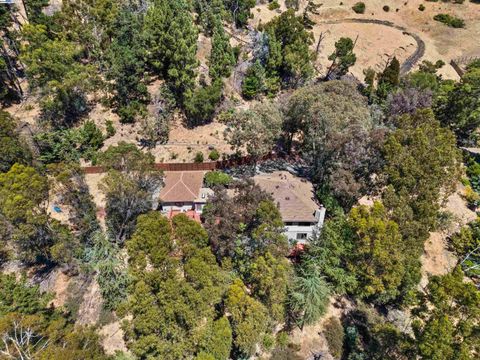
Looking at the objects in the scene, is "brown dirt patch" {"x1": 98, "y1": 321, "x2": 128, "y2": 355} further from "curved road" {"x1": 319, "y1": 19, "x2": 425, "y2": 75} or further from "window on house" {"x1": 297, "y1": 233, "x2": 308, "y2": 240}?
"curved road" {"x1": 319, "y1": 19, "x2": 425, "y2": 75}

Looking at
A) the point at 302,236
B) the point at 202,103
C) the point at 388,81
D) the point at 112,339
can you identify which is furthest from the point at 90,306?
the point at 388,81

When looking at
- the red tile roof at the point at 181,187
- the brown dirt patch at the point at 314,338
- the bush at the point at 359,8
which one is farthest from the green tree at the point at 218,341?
the bush at the point at 359,8

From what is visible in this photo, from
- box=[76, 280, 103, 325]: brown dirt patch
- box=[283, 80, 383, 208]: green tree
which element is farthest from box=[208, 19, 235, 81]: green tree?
box=[76, 280, 103, 325]: brown dirt patch

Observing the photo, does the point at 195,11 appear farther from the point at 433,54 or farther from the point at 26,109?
the point at 433,54

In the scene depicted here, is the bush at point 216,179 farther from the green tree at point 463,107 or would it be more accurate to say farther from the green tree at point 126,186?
the green tree at point 463,107

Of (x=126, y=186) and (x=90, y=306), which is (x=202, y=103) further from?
(x=90, y=306)

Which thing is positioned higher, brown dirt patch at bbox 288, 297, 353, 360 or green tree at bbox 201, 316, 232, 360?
green tree at bbox 201, 316, 232, 360
